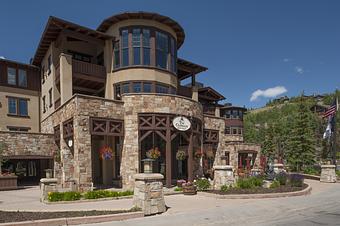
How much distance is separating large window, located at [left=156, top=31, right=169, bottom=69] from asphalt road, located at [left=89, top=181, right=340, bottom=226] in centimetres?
1192

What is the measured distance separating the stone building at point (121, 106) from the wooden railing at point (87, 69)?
0.07 meters

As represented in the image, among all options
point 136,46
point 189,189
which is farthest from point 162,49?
point 189,189

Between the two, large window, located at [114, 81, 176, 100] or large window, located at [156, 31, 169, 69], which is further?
large window, located at [156, 31, 169, 69]

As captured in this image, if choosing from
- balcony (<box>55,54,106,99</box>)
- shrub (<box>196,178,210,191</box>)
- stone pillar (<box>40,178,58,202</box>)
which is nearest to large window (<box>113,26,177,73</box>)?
balcony (<box>55,54,106,99</box>)

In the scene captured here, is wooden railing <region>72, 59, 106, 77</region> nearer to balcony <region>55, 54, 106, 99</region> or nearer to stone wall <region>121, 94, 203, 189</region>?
balcony <region>55, 54, 106, 99</region>

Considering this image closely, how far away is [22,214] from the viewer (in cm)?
1061

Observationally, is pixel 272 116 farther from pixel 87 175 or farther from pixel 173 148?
pixel 87 175

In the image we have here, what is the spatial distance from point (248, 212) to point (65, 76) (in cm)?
1589

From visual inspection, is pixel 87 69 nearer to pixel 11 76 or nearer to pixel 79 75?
pixel 79 75

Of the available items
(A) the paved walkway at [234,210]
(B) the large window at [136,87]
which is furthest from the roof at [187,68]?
(A) the paved walkway at [234,210]

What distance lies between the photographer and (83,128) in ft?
59.8

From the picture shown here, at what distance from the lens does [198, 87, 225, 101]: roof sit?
123 feet

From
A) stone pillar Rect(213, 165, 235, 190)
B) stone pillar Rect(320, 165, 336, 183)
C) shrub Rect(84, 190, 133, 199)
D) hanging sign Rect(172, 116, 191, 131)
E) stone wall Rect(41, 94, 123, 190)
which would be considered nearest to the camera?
shrub Rect(84, 190, 133, 199)

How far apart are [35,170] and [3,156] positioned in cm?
557
